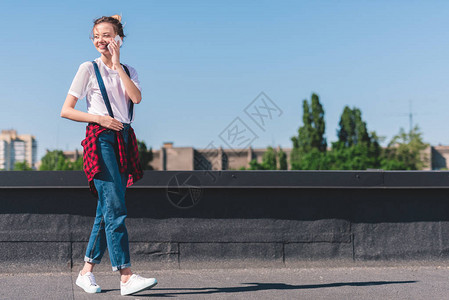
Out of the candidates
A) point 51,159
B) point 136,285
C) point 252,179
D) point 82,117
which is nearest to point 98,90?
point 82,117

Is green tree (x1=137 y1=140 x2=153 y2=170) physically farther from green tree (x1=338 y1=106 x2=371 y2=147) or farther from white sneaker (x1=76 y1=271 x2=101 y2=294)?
white sneaker (x1=76 y1=271 x2=101 y2=294)

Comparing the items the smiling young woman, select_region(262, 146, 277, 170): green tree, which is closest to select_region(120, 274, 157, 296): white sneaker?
the smiling young woman

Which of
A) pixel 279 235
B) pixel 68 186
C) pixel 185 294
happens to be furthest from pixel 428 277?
pixel 68 186

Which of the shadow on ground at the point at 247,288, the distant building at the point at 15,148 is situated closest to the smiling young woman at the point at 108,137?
the shadow on ground at the point at 247,288

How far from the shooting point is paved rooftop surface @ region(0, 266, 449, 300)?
10.8 ft

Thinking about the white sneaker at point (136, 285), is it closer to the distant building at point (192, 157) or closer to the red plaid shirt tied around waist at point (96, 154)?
the red plaid shirt tied around waist at point (96, 154)

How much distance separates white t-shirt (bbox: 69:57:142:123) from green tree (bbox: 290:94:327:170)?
6363 centimetres

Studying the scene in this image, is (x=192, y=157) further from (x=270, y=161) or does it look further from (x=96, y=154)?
(x=96, y=154)

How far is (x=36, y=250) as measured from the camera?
4.06 meters

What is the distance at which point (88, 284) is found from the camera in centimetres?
333

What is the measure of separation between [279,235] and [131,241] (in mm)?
1250

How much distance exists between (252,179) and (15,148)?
16749 centimetres

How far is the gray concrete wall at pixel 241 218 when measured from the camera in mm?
4062

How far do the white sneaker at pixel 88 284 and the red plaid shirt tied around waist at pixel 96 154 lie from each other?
1.88ft
